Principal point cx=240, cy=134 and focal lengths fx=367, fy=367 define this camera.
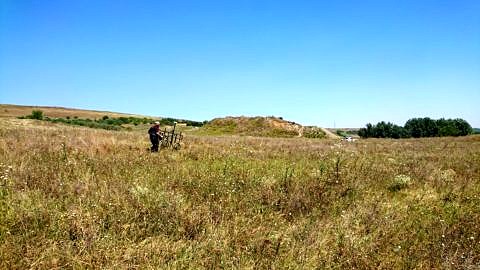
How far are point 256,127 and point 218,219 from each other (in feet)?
147

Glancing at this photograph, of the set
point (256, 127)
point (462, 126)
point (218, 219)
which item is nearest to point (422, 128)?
point (462, 126)

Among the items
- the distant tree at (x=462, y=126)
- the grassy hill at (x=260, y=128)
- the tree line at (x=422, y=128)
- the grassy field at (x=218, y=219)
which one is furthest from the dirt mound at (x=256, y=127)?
the distant tree at (x=462, y=126)

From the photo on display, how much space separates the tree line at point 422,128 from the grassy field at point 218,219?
110671 mm

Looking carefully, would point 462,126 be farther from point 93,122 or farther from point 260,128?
point 93,122

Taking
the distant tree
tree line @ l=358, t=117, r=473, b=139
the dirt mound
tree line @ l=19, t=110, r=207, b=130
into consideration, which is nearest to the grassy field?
tree line @ l=19, t=110, r=207, b=130

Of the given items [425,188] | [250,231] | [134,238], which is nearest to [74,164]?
[134,238]

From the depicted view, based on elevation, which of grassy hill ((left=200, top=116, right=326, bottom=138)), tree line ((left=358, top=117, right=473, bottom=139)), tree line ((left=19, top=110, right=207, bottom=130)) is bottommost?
tree line ((left=19, top=110, right=207, bottom=130))

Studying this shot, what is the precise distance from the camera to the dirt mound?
160ft

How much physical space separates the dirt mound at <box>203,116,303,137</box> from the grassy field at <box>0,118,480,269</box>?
1560 inches

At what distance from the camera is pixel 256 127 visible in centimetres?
5028

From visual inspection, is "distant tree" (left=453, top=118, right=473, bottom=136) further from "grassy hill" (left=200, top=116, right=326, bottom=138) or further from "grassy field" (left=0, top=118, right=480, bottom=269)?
"grassy field" (left=0, top=118, right=480, bottom=269)

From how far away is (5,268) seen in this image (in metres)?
3.86

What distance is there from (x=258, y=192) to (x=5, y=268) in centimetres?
441

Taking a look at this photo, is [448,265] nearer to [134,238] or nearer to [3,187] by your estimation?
[134,238]
